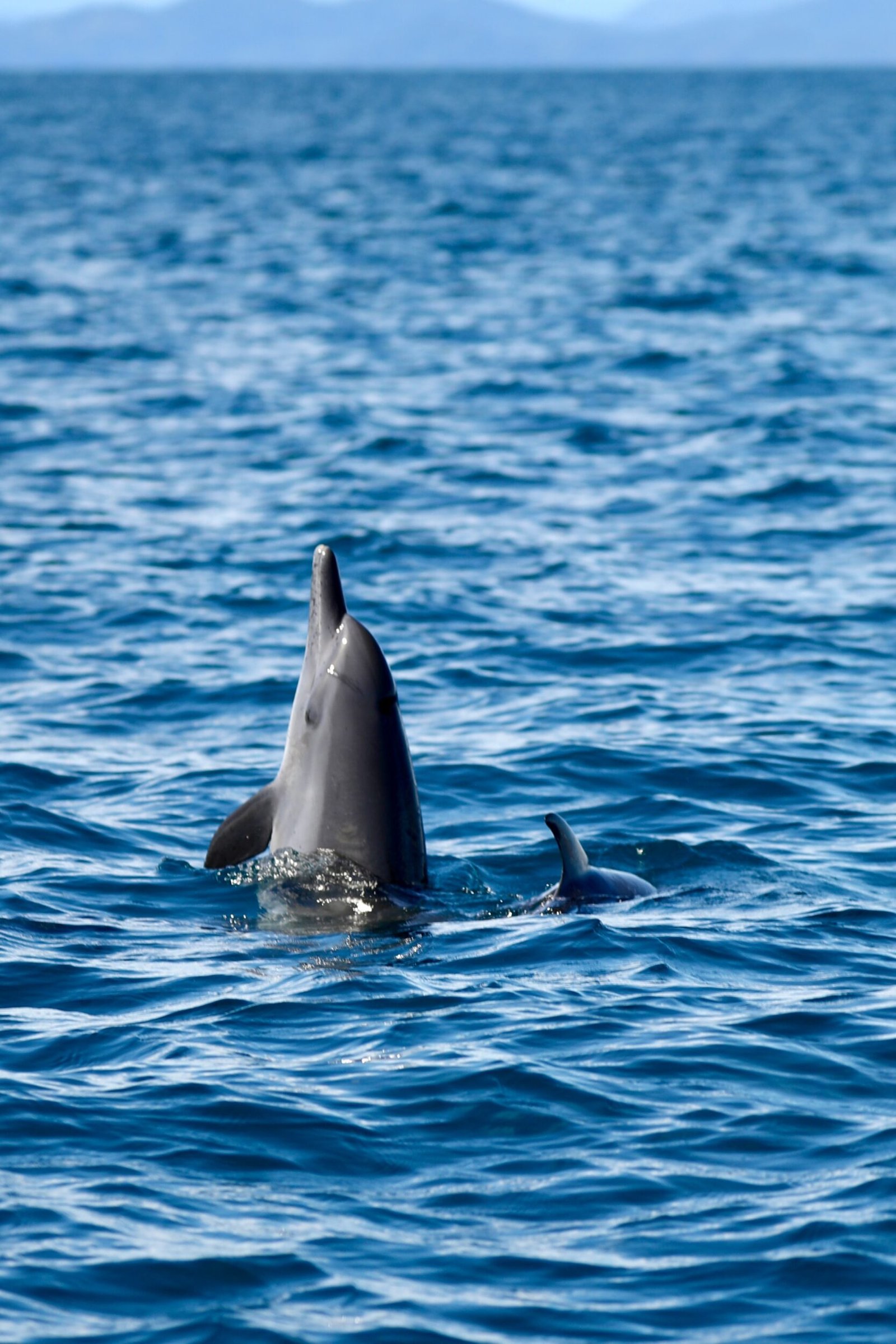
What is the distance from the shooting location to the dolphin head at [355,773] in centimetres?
1097

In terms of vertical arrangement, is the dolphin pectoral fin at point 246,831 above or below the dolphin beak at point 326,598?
below

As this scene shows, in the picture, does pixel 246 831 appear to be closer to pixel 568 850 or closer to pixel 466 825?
pixel 568 850

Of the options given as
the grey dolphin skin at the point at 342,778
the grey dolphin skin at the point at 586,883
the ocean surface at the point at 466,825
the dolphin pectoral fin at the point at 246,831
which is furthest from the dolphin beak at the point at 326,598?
the grey dolphin skin at the point at 586,883

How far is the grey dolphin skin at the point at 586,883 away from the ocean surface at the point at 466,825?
0.17 meters

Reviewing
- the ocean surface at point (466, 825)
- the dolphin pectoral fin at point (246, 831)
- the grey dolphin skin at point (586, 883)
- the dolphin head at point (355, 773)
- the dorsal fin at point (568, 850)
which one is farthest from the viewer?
the dolphin pectoral fin at point (246, 831)

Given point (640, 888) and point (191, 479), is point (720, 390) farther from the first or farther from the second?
point (640, 888)

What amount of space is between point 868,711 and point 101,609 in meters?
7.48

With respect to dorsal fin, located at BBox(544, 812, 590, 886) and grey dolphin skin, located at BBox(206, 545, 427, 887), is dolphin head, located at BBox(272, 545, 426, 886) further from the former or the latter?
dorsal fin, located at BBox(544, 812, 590, 886)

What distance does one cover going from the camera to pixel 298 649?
17.6 metres

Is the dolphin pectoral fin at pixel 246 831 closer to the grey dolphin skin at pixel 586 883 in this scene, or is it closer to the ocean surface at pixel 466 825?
the ocean surface at pixel 466 825

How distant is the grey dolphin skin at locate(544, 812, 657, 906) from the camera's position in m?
10.8

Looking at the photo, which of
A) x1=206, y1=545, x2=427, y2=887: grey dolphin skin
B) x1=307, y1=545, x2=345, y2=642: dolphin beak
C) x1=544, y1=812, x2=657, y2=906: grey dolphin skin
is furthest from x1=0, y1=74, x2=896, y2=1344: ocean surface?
x1=307, y1=545, x2=345, y2=642: dolphin beak

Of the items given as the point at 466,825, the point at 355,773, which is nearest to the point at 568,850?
the point at 355,773

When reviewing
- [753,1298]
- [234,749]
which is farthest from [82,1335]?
[234,749]
